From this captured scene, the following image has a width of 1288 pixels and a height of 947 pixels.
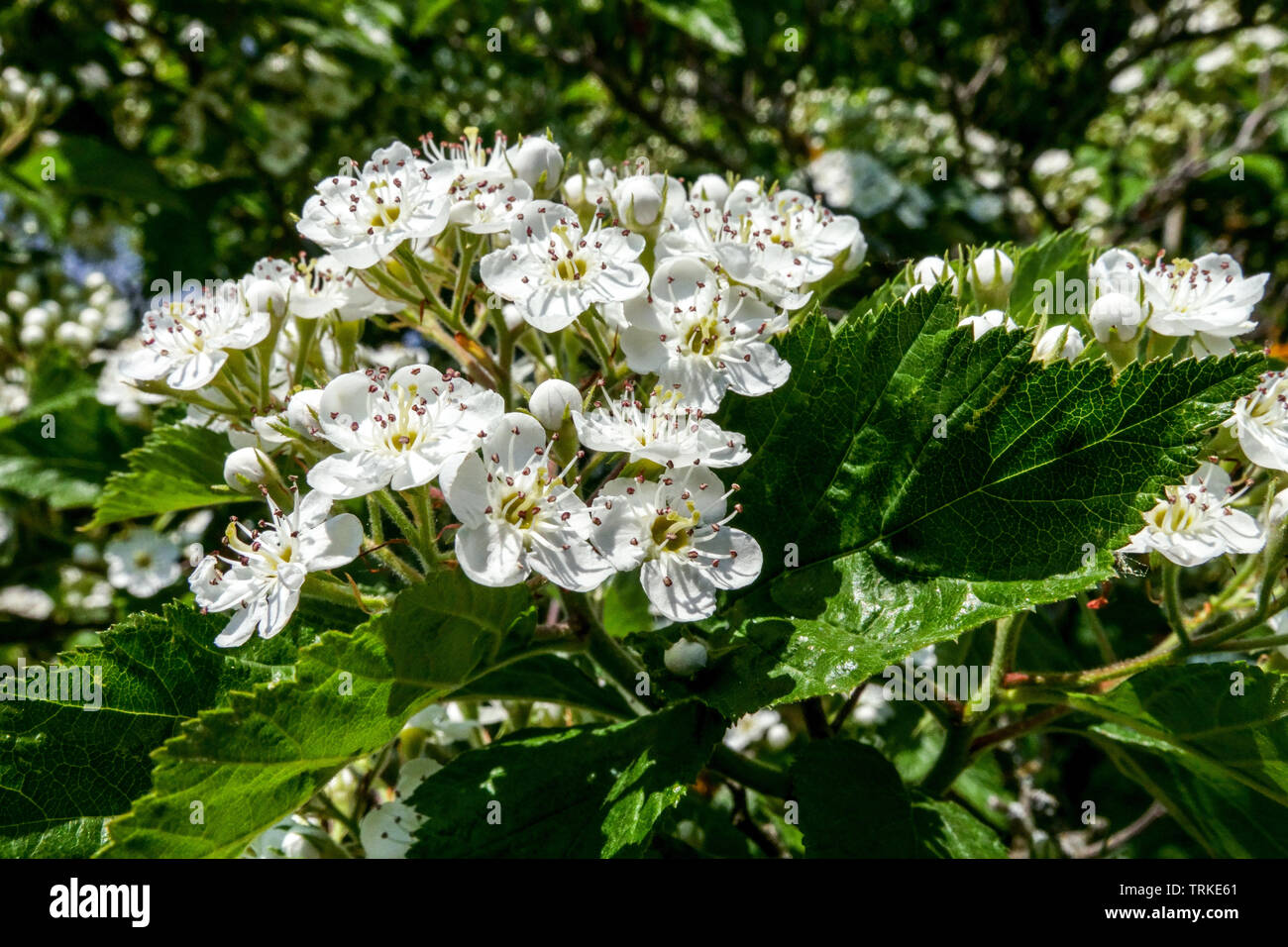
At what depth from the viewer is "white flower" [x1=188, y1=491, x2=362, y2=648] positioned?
1.21 meters

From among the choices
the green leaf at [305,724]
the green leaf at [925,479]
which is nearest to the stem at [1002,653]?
the green leaf at [925,479]

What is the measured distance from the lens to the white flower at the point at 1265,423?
1.34 meters

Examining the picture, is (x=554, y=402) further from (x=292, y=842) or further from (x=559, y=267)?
(x=292, y=842)

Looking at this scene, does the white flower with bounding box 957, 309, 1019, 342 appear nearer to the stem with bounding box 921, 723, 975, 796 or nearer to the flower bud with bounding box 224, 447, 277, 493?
the stem with bounding box 921, 723, 975, 796

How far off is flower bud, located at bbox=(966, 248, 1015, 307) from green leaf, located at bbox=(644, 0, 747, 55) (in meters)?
1.55

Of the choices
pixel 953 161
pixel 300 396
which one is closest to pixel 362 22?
pixel 953 161

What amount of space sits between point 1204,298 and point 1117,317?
233 millimetres

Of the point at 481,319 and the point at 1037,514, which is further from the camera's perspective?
the point at 481,319

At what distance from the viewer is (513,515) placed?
48.9 inches

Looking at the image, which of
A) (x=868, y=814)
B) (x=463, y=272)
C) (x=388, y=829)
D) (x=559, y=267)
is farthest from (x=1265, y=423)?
(x=388, y=829)

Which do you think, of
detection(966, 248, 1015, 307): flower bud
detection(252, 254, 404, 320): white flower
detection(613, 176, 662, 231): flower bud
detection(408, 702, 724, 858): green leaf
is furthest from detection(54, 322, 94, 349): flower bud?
detection(966, 248, 1015, 307): flower bud

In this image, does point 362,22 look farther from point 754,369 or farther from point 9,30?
point 754,369

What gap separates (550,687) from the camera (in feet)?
4.85

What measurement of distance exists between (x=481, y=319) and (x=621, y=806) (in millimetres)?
703
